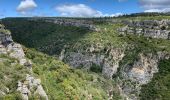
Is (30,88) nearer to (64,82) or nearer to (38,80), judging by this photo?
(38,80)

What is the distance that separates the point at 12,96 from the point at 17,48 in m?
29.3

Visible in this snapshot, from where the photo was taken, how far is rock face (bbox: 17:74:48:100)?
9306cm

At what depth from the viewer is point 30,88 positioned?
96000 mm

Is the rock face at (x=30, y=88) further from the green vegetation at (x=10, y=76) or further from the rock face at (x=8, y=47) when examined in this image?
the rock face at (x=8, y=47)

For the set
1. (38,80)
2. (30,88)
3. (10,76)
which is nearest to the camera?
(30,88)

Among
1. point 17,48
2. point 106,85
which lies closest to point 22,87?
point 17,48

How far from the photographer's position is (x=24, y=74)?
322ft

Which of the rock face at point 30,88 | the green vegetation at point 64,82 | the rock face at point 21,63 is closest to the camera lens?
the rock face at point 30,88

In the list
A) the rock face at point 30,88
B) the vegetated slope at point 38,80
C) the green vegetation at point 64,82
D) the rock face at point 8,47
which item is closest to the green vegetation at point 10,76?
the vegetated slope at point 38,80

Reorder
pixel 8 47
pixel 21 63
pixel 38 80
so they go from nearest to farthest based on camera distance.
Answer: pixel 38 80, pixel 21 63, pixel 8 47

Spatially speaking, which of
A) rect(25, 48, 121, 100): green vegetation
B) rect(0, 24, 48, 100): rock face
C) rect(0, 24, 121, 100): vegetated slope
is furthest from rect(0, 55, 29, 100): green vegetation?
rect(25, 48, 121, 100): green vegetation

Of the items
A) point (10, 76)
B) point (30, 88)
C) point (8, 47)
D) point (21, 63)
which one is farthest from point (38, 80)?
point (8, 47)

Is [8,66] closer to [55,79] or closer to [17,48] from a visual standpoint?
[17,48]

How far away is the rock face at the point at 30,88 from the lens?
93.1 metres
